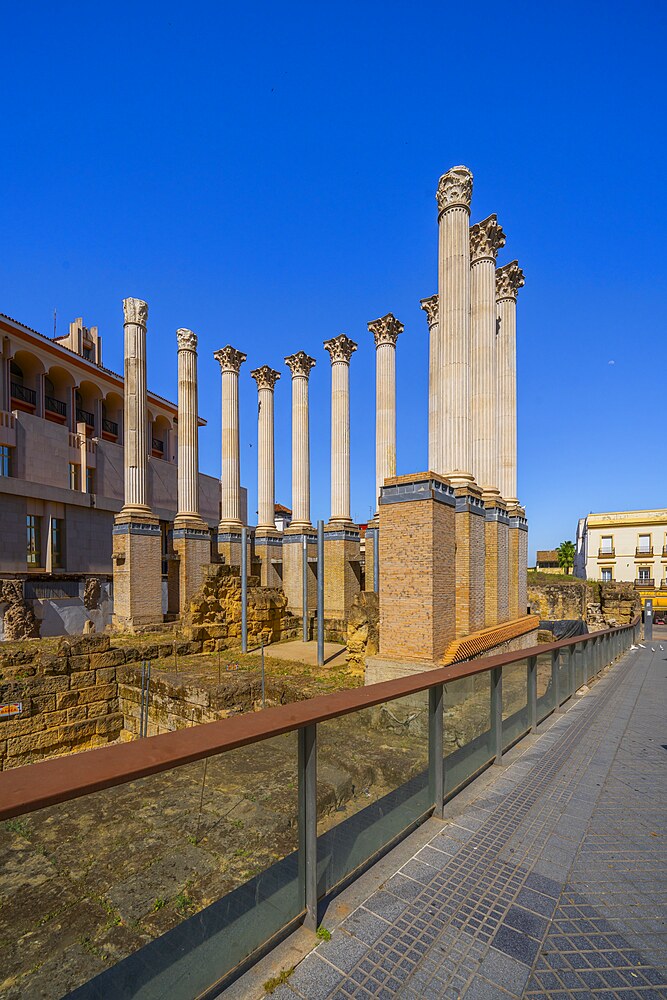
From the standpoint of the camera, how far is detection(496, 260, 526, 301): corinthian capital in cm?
1859

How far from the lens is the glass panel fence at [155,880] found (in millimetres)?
1562

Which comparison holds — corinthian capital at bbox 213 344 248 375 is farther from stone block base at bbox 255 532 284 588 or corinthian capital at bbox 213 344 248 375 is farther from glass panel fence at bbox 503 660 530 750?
glass panel fence at bbox 503 660 530 750

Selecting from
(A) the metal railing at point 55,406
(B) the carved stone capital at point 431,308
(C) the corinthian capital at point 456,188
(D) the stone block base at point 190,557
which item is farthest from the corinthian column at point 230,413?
(C) the corinthian capital at point 456,188

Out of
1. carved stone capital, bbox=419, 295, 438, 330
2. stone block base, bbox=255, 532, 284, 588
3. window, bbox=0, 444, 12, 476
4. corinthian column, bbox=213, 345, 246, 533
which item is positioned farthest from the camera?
corinthian column, bbox=213, 345, 246, 533

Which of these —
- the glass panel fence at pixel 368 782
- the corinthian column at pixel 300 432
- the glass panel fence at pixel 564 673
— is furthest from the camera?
the corinthian column at pixel 300 432

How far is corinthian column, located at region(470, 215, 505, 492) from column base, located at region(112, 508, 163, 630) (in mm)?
13950

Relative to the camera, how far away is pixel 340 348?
2552 cm

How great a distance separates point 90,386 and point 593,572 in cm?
4374

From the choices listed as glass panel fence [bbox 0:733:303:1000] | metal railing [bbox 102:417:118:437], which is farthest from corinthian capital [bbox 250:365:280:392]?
glass panel fence [bbox 0:733:303:1000]

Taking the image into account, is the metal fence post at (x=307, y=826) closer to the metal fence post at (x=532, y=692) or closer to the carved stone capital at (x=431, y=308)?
the metal fence post at (x=532, y=692)

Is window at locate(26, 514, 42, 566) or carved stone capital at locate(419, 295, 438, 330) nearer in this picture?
carved stone capital at locate(419, 295, 438, 330)

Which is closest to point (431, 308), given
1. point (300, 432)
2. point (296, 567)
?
point (300, 432)

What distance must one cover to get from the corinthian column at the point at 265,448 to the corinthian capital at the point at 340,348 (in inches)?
206

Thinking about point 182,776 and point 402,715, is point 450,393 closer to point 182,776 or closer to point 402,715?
point 402,715
